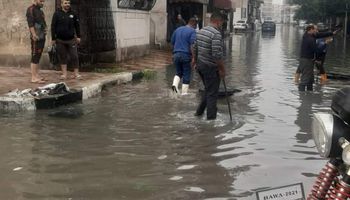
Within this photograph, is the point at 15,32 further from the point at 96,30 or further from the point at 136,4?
the point at 136,4

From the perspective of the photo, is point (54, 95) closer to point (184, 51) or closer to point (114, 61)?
point (184, 51)

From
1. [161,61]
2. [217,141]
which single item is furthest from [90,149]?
[161,61]

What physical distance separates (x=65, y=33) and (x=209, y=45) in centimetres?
430

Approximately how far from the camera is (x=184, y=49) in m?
10.5

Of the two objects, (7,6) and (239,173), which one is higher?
(7,6)

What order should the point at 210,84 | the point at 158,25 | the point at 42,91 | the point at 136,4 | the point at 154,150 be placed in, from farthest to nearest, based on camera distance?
the point at 158,25
the point at 136,4
the point at 42,91
the point at 210,84
the point at 154,150

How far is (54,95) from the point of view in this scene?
936 centimetres

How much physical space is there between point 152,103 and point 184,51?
1.26 metres

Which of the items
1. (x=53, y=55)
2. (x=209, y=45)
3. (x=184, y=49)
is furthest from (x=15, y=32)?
(x=209, y=45)

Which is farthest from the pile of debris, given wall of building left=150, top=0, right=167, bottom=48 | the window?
wall of building left=150, top=0, right=167, bottom=48

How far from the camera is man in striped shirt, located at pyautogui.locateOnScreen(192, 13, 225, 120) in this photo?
8.21 metres

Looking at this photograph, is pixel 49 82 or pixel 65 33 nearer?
pixel 49 82

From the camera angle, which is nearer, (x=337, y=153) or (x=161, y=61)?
(x=337, y=153)

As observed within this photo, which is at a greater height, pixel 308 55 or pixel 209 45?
pixel 209 45
